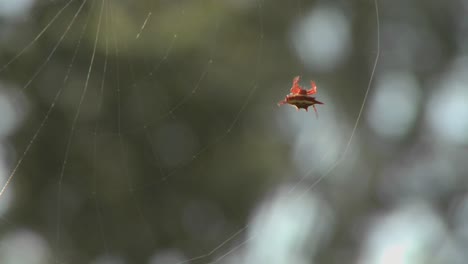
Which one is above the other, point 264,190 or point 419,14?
point 419,14

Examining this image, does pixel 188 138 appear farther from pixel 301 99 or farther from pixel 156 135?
pixel 301 99

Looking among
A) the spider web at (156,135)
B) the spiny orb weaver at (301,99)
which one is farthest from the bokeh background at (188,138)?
the spiny orb weaver at (301,99)

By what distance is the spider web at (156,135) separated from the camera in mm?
5543

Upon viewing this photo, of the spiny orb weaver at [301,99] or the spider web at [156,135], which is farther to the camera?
the spider web at [156,135]

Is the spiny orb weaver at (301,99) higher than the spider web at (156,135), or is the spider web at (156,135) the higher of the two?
the spider web at (156,135)

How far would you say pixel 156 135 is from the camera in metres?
6.17

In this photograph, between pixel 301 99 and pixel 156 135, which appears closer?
pixel 301 99

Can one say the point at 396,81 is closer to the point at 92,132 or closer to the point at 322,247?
A: the point at 322,247

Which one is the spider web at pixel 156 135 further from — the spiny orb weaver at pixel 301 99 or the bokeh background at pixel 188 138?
the spiny orb weaver at pixel 301 99

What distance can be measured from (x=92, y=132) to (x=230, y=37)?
1.09 meters

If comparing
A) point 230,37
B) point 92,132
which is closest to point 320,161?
point 230,37

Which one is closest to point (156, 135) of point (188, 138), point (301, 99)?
point (188, 138)

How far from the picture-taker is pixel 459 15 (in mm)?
6812

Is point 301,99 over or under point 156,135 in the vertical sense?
under
